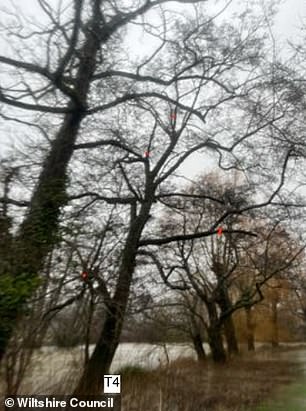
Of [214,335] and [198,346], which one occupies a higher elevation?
[214,335]

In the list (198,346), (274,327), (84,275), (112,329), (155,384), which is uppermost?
(274,327)

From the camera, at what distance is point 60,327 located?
5.87m

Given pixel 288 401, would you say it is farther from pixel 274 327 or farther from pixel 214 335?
pixel 274 327

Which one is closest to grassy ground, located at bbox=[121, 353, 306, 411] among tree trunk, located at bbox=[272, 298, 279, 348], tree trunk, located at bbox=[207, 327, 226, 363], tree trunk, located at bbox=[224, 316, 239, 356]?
tree trunk, located at bbox=[207, 327, 226, 363]

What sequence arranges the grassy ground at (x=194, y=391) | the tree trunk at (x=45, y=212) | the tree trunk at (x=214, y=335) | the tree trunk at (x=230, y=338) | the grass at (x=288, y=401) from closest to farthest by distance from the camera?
the tree trunk at (x=45, y=212)
the grassy ground at (x=194, y=391)
the grass at (x=288, y=401)
the tree trunk at (x=214, y=335)
the tree trunk at (x=230, y=338)

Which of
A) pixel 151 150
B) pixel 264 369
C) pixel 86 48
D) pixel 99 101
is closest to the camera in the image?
pixel 86 48

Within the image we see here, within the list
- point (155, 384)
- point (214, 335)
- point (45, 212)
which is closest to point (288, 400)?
point (155, 384)

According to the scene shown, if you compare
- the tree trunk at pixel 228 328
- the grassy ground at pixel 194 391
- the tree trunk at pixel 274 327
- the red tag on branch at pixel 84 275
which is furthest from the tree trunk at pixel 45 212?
the tree trunk at pixel 274 327

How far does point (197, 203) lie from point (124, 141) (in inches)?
187

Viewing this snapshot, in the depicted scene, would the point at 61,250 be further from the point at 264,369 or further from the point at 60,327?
the point at 264,369

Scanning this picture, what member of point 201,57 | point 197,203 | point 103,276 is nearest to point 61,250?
point 103,276

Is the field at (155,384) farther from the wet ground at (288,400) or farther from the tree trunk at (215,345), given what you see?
the tree trunk at (215,345)

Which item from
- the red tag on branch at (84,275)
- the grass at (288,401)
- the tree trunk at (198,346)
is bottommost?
the grass at (288,401)

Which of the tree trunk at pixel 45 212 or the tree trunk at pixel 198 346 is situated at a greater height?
the tree trunk at pixel 45 212
